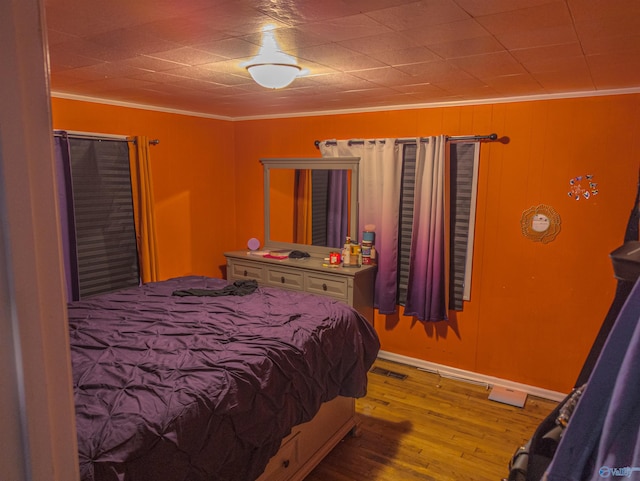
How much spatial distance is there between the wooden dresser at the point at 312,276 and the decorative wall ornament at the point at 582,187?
65.7 inches

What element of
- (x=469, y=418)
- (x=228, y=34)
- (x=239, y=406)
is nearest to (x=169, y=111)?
(x=228, y=34)

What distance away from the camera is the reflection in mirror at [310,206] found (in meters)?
4.25

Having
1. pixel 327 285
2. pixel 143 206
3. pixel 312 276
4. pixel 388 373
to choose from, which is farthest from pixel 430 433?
pixel 143 206

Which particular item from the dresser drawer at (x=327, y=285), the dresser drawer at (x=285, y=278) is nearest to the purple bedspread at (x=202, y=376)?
the dresser drawer at (x=327, y=285)

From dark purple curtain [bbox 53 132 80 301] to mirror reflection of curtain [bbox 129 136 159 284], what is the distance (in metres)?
0.54

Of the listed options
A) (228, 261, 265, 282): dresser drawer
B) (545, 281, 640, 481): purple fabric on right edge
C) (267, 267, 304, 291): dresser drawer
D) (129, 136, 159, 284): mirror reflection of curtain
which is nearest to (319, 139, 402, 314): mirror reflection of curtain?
(267, 267, 304, 291): dresser drawer

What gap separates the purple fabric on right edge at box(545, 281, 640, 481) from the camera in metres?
0.64

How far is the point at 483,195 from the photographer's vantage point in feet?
12.0

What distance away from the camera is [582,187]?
127 inches

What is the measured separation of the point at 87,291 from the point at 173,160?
56.2 inches

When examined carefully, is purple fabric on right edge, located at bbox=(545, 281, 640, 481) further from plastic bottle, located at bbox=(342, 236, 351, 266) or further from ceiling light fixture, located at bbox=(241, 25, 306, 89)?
plastic bottle, located at bbox=(342, 236, 351, 266)

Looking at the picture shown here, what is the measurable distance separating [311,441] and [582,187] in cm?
251

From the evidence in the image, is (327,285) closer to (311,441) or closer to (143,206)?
(311,441)

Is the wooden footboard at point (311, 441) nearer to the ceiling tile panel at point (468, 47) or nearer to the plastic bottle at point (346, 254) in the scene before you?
the plastic bottle at point (346, 254)
